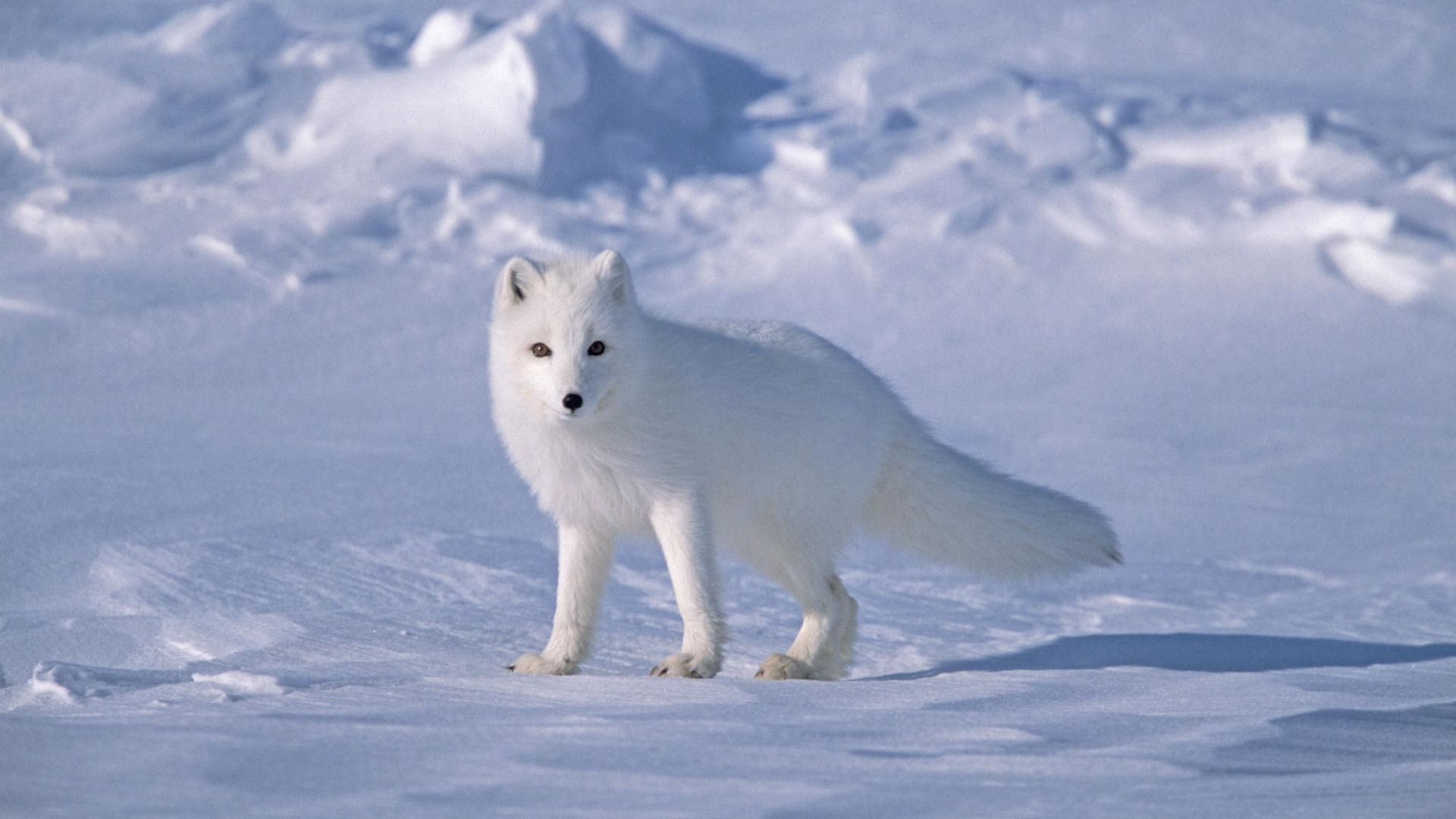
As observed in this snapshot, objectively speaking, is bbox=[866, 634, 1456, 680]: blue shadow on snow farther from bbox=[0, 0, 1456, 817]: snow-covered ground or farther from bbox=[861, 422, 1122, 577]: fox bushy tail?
bbox=[861, 422, 1122, 577]: fox bushy tail

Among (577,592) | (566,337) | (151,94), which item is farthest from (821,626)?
(151,94)

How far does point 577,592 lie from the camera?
2.76 m

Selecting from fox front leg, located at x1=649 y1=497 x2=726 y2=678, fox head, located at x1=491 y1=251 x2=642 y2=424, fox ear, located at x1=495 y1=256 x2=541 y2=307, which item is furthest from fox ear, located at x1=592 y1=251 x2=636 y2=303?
fox front leg, located at x1=649 y1=497 x2=726 y2=678

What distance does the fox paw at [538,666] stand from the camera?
260 cm

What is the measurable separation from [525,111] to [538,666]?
4.58 m

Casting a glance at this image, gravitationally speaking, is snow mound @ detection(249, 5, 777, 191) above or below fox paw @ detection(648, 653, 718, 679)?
above

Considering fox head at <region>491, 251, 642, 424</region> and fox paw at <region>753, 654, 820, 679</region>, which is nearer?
fox head at <region>491, 251, 642, 424</region>

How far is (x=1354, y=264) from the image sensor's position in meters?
6.39

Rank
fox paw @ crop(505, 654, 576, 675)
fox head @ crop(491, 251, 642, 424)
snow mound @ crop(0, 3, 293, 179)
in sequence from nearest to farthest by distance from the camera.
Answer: fox head @ crop(491, 251, 642, 424)
fox paw @ crop(505, 654, 576, 675)
snow mound @ crop(0, 3, 293, 179)

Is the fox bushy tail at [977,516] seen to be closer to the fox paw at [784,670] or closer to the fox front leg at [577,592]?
the fox paw at [784,670]

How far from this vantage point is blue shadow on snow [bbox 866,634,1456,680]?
2.80m

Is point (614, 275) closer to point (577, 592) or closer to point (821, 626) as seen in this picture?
point (577, 592)

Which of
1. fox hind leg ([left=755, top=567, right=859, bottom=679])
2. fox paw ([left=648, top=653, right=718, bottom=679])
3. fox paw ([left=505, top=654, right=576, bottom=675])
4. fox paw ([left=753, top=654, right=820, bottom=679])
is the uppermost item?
fox hind leg ([left=755, top=567, right=859, bottom=679])

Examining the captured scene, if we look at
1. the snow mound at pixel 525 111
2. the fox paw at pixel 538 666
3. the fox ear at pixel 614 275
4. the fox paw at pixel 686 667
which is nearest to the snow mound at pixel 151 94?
the snow mound at pixel 525 111
